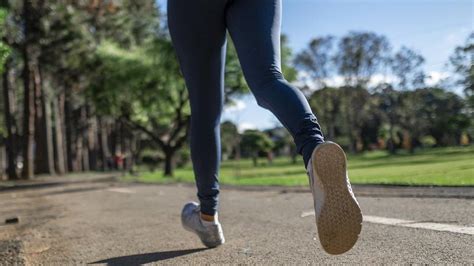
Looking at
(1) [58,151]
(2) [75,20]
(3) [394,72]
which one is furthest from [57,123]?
(3) [394,72]

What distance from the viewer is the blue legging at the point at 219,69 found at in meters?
1.82

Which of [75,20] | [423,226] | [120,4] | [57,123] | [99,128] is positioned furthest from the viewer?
[99,128]

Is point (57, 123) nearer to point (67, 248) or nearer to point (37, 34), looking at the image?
point (37, 34)

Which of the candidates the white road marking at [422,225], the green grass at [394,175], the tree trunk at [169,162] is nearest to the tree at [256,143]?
the tree trunk at [169,162]

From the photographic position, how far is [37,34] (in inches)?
1039

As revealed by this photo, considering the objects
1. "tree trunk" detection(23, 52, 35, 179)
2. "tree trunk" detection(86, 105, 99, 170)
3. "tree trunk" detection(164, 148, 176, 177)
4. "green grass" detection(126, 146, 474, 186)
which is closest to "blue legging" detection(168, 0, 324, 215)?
"green grass" detection(126, 146, 474, 186)

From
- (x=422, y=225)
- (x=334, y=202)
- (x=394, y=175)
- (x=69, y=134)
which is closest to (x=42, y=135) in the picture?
(x=69, y=134)

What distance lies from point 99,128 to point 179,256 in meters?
45.9

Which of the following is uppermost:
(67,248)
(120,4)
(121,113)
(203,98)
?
(120,4)

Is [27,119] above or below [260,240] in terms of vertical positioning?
above

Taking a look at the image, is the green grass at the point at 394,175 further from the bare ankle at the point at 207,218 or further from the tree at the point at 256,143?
the tree at the point at 256,143

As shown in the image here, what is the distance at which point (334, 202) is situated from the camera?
5.38 feet

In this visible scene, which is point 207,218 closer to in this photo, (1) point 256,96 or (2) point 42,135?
(1) point 256,96

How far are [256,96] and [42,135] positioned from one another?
29976 mm
